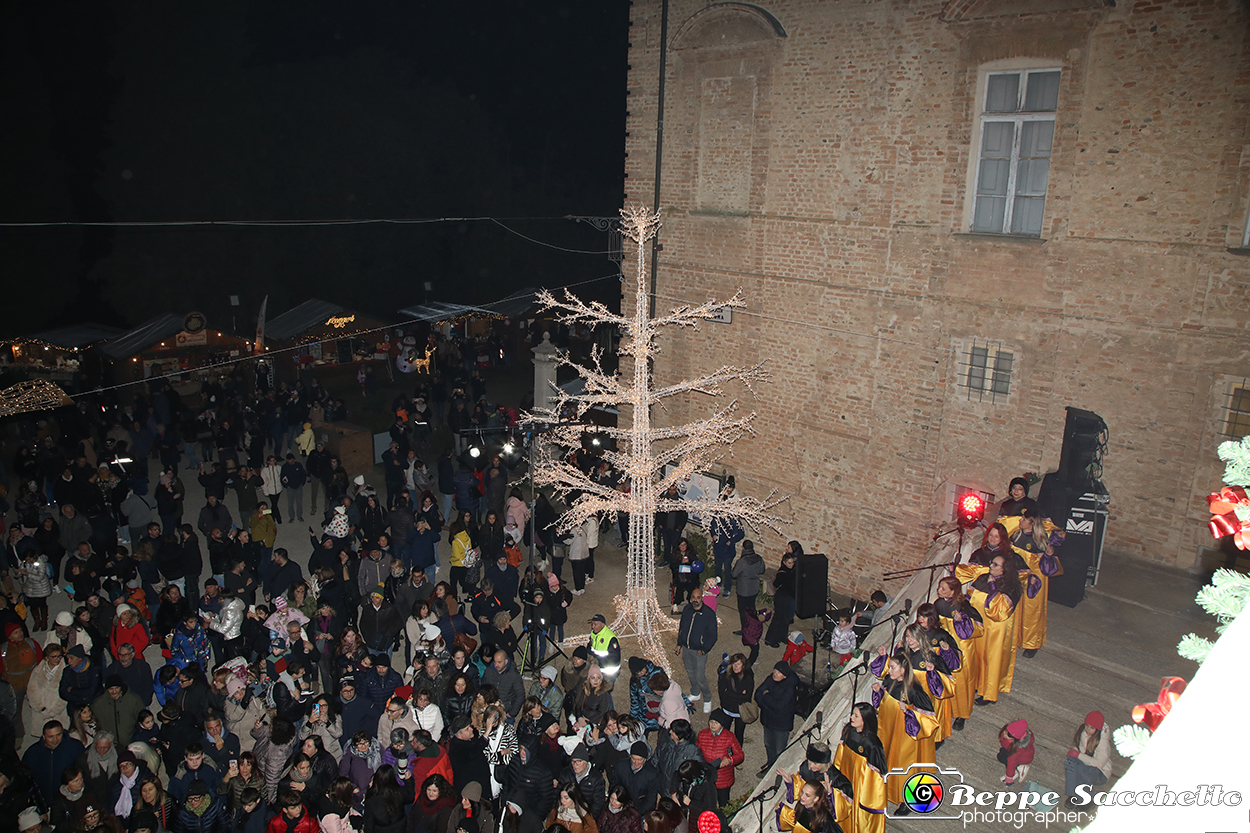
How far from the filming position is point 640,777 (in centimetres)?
682

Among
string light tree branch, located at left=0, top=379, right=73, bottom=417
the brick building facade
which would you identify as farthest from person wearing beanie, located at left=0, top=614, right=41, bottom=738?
the brick building facade

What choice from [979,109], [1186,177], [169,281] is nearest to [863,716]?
[1186,177]

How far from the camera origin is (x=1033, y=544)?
7.98 meters

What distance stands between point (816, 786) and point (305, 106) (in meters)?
32.1

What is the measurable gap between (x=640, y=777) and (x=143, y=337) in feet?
59.4

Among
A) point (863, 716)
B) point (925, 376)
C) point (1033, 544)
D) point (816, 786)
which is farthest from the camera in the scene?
point (925, 376)

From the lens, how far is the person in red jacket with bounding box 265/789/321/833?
6375 millimetres

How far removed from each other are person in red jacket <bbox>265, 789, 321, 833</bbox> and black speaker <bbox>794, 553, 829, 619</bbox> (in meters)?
6.34

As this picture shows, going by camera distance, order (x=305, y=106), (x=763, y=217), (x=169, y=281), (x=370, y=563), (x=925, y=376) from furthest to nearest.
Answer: (x=305, y=106) < (x=169, y=281) < (x=763, y=217) < (x=925, y=376) < (x=370, y=563)

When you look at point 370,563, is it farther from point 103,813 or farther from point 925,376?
point 925,376

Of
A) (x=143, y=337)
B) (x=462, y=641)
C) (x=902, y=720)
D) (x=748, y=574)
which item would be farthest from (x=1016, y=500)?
(x=143, y=337)

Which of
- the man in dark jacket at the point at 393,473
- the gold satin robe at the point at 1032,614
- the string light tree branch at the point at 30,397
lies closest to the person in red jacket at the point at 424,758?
the gold satin robe at the point at 1032,614

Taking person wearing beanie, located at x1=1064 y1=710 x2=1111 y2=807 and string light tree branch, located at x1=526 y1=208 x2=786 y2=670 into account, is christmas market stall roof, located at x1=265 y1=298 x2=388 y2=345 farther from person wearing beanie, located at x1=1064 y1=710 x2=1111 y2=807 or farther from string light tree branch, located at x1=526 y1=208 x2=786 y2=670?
person wearing beanie, located at x1=1064 y1=710 x2=1111 y2=807

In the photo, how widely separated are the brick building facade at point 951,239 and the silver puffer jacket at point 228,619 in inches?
315
